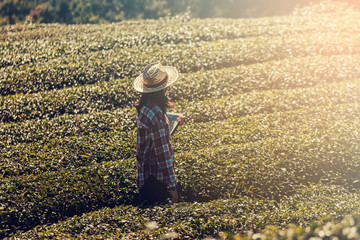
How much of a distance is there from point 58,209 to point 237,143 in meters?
5.39

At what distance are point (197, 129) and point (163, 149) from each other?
5.52 metres

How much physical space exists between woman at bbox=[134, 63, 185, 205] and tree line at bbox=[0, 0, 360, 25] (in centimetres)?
1860

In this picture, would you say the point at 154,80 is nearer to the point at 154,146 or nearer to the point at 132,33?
the point at 154,146

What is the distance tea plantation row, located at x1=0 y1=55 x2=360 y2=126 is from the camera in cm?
1317

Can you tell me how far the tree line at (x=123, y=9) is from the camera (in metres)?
23.1

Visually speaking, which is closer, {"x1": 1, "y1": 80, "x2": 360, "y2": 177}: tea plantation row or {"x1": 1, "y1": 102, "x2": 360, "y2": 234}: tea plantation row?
{"x1": 1, "y1": 102, "x2": 360, "y2": 234}: tea plantation row

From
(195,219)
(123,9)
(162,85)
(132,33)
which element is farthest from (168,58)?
(123,9)

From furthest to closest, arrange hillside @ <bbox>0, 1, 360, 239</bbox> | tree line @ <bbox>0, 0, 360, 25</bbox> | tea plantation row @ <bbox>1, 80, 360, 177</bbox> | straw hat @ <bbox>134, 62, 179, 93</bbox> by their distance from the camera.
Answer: tree line @ <bbox>0, 0, 360, 25</bbox> → tea plantation row @ <bbox>1, 80, 360, 177</bbox> → hillside @ <bbox>0, 1, 360, 239</bbox> → straw hat @ <bbox>134, 62, 179, 93</bbox>

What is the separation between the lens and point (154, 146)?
5953mm

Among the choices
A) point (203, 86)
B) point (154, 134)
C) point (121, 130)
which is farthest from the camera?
point (203, 86)

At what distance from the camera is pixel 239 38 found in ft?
60.4

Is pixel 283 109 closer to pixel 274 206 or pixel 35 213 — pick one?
pixel 274 206

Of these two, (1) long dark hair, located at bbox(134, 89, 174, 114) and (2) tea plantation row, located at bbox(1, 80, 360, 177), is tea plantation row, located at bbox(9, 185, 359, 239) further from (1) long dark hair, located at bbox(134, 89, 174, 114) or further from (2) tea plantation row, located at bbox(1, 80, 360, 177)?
Answer: (2) tea plantation row, located at bbox(1, 80, 360, 177)

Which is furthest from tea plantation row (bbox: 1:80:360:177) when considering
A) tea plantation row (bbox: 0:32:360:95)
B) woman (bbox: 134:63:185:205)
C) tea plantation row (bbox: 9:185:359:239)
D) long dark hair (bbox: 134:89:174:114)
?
long dark hair (bbox: 134:89:174:114)
